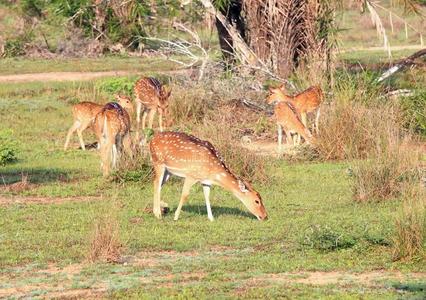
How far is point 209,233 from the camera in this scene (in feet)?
42.0

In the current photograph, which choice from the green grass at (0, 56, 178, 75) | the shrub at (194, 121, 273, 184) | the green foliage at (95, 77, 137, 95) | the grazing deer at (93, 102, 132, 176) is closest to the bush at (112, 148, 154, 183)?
the grazing deer at (93, 102, 132, 176)

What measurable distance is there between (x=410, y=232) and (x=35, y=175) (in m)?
7.52

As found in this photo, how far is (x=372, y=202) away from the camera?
578 inches

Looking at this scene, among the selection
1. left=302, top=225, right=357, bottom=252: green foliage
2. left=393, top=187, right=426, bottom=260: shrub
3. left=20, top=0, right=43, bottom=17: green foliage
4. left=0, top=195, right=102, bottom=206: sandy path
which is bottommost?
left=0, top=195, right=102, bottom=206: sandy path

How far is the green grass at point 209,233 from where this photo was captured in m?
10.6

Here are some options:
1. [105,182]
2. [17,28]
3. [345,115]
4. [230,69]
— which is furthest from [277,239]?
[17,28]

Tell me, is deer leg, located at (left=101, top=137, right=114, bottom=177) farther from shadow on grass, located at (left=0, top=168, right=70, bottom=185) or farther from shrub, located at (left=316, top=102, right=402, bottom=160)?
shrub, located at (left=316, top=102, right=402, bottom=160)

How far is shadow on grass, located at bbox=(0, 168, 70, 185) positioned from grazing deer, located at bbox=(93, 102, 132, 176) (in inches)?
24.4

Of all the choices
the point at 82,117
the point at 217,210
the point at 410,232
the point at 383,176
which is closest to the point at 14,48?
the point at 82,117

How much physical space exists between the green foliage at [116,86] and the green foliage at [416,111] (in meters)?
6.84

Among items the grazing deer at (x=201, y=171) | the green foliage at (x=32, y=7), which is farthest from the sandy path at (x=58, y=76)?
the grazing deer at (x=201, y=171)

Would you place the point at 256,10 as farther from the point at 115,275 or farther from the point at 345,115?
the point at 115,275

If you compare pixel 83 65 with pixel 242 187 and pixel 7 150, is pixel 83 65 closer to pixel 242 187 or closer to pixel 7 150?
pixel 7 150

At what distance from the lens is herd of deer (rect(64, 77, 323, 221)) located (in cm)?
1358
